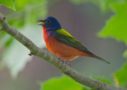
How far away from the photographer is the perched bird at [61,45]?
1.82m

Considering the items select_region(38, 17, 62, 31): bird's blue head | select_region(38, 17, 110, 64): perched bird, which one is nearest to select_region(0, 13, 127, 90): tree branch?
select_region(38, 17, 110, 64): perched bird

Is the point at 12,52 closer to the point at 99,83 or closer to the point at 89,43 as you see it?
the point at 99,83

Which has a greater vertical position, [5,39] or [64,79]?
[64,79]

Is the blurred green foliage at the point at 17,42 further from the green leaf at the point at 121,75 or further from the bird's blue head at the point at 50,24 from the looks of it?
the green leaf at the point at 121,75

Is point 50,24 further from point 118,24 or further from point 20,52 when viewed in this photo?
point 118,24

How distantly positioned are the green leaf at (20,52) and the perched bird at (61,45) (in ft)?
0.24

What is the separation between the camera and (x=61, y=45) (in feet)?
6.14

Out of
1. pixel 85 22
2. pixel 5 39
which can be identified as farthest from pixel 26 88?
pixel 5 39

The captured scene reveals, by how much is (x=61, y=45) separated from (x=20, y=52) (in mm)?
395

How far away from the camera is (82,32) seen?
23.2 feet

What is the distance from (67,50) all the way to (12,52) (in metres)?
0.57

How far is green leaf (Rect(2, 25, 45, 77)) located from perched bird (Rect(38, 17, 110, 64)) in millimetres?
73

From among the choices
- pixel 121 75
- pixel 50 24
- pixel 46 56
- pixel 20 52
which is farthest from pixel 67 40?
pixel 46 56

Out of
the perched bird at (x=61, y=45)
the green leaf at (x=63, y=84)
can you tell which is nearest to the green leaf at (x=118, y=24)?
the perched bird at (x=61, y=45)
